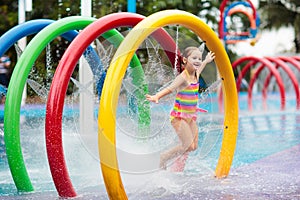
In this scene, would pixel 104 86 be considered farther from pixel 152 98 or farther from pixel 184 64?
pixel 184 64

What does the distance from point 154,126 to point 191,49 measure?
690 mm

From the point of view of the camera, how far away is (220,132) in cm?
474

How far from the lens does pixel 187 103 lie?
167 inches

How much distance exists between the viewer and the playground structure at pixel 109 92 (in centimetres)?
324

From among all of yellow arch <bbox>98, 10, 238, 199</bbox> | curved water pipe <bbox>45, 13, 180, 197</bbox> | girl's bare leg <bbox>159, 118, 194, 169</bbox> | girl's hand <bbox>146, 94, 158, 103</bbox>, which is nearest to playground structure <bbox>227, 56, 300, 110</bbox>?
girl's bare leg <bbox>159, 118, 194, 169</bbox>

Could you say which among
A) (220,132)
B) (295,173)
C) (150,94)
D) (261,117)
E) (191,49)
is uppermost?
(191,49)

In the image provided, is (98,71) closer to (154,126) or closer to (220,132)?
(154,126)

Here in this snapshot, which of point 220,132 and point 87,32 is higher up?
point 87,32

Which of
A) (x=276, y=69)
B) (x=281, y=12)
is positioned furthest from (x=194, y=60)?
(x=281, y=12)

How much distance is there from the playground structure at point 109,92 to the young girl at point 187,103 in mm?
219

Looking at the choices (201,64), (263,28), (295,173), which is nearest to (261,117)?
(295,173)

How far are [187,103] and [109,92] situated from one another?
3.72 feet

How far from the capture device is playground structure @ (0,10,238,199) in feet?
10.6

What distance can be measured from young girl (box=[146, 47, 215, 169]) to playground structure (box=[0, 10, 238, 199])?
22 centimetres
